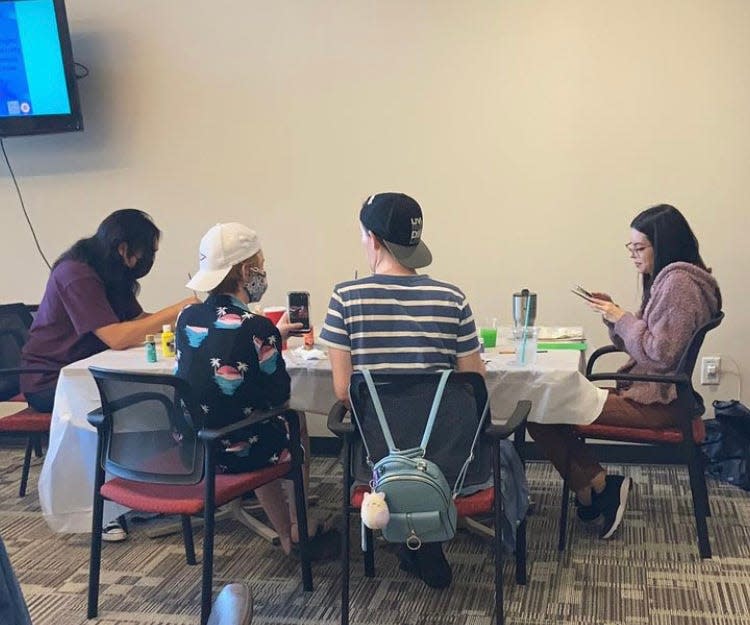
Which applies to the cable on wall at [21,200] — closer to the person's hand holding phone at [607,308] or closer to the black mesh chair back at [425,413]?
the black mesh chair back at [425,413]

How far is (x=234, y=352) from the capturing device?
2.14 meters

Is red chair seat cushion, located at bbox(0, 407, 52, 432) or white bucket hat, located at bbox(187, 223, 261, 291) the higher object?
white bucket hat, located at bbox(187, 223, 261, 291)

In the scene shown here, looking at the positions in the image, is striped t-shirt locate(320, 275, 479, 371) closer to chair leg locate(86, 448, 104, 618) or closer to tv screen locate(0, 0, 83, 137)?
chair leg locate(86, 448, 104, 618)

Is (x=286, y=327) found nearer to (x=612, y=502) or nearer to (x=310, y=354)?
(x=310, y=354)

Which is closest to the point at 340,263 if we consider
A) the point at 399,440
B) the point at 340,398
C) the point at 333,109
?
the point at 333,109

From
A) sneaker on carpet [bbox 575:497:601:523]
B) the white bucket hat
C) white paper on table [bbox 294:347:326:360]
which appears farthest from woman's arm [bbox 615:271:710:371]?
the white bucket hat

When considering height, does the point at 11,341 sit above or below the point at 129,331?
below

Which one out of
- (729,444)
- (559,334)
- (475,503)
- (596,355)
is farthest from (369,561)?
(729,444)

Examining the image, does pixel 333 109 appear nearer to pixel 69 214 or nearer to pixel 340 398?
pixel 69 214

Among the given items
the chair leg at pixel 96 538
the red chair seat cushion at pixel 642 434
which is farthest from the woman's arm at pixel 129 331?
the red chair seat cushion at pixel 642 434

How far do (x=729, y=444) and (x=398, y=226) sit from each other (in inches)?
73.3

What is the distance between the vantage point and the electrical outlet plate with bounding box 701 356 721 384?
330 cm

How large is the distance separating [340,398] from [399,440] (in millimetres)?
271

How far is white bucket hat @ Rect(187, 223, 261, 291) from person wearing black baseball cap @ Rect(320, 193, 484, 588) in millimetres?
324
